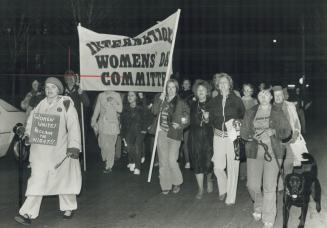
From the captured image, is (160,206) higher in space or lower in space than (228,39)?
lower

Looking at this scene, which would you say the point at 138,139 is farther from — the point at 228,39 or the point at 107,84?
the point at 228,39

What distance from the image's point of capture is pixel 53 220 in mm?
7727

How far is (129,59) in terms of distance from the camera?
10773 mm

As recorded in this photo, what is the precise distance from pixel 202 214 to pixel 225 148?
1.23 metres

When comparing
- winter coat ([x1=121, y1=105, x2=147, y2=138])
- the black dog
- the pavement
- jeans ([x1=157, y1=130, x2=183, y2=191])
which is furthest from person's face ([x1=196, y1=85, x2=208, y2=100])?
winter coat ([x1=121, y1=105, x2=147, y2=138])

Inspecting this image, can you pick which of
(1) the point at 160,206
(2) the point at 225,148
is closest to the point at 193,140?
(2) the point at 225,148

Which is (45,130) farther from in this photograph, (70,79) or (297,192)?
(70,79)

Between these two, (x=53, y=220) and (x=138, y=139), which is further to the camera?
(x=138, y=139)

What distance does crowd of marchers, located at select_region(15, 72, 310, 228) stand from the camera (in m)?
7.50

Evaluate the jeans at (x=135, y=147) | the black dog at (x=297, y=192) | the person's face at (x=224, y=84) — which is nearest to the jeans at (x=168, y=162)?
the person's face at (x=224, y=84)

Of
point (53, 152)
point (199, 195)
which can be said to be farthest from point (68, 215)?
point (199, 195)

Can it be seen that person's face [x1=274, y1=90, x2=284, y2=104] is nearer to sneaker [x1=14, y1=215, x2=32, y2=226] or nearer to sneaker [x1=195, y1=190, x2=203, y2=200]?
sneaker [x1=195, y1=190, x2=203, y2=200]

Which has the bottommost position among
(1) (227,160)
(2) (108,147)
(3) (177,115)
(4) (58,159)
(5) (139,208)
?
(5) (139,208)

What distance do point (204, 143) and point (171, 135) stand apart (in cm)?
60
